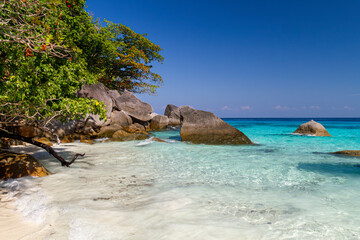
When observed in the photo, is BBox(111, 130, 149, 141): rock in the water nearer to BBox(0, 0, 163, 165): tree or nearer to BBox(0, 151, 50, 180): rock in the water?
BBox(0, 0, 163, 165): tree

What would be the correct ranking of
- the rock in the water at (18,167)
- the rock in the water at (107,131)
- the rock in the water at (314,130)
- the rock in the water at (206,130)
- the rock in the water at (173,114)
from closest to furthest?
1. the rock in the water at (18,167)
2. the rock in the water at (206,130)
3. the rock in the water at (107,131)
4. the rock in the water at (314,130)
5. the rock in the water at (173,114)

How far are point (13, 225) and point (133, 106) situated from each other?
1688 cm

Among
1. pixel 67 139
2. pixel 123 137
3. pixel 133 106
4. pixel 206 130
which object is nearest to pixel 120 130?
pixel 123 137

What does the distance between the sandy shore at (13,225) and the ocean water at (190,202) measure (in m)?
0.11

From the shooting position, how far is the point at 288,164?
26.3 ft

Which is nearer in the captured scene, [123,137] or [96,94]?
[123,137]

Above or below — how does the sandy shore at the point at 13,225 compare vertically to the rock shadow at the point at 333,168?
above

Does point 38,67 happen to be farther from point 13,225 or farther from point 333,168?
point 333,168

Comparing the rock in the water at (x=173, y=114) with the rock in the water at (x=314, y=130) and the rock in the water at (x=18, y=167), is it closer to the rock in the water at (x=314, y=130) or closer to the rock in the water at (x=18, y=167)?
the rock in the water at (x=314, y=130)

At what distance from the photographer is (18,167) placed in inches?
211

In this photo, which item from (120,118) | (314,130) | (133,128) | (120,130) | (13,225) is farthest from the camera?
(314,130)

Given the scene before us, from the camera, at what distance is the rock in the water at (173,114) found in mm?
28842

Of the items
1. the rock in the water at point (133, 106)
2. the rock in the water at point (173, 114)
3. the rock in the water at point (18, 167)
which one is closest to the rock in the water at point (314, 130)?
the rock in the water at point (133, 106)

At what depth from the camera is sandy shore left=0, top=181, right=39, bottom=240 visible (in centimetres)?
289
